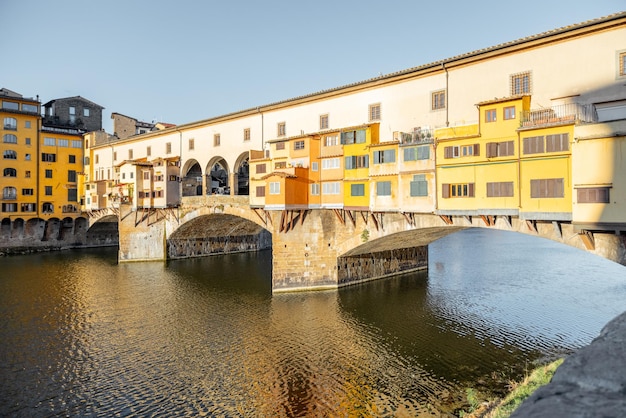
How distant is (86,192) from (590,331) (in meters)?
69.4

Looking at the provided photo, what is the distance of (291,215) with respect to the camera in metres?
35.4

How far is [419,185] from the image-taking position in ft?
91.4

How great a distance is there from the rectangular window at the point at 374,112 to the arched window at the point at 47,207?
59.3 metres

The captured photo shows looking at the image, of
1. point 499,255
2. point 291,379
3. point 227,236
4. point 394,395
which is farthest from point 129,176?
point 499,255

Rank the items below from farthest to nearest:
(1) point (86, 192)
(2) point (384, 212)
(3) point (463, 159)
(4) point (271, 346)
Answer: (1) point (86, 192)
(2) point (384, 212)
(3) point (463, 159)
(4) point (271, 346)

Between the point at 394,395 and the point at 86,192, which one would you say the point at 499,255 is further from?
the point at 86,192

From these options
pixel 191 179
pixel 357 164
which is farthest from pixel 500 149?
pixel 191 179

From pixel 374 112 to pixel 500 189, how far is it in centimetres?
1303

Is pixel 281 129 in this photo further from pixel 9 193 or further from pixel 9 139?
pixel 9 139

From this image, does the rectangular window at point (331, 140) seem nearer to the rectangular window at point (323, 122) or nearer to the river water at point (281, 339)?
the rectangular window at point (323, 122)

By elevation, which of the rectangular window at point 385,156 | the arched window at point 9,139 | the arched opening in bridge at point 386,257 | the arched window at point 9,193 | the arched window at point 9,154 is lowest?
the arched opening in bridge at point 386,257

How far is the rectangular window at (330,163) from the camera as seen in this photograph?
1326 inches

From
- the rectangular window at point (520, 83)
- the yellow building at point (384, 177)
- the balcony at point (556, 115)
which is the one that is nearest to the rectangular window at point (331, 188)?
the yellow building at point (384, 177)

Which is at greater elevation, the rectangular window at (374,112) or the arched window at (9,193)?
the rectangular window at (374,112)
